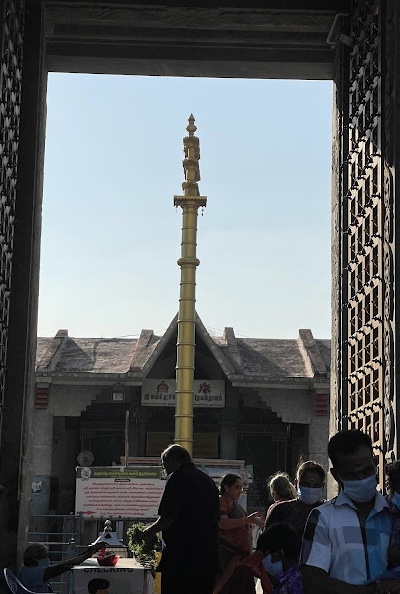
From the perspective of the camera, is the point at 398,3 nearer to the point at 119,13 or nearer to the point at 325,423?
the point at 119,13

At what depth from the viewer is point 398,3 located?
8.59 m

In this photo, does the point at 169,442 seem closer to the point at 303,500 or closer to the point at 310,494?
the point at 303,500

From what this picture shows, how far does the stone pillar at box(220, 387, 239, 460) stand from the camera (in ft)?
89.6

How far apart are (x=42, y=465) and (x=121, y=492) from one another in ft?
10.9

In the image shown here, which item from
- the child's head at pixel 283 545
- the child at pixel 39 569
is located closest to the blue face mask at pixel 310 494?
the child's head at pixel 283 545

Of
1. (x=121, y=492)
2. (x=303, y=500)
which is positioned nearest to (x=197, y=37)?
(x=303, y=500)

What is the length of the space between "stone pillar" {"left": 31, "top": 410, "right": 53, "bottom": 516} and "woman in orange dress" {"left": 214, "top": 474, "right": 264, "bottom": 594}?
1850 centimetres

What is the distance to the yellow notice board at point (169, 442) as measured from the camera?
28.3 meters

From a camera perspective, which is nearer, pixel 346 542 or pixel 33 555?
pixel 346 542

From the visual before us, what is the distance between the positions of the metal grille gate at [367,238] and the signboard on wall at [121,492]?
45.7ft

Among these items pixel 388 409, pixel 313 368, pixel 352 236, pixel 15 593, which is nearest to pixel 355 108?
pixel 352 236

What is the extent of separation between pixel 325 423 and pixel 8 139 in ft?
60.1

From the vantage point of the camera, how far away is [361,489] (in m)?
3.26

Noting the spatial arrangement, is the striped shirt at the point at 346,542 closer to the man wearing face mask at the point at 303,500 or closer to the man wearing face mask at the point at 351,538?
the man wearing face mask at the point at 351,538
